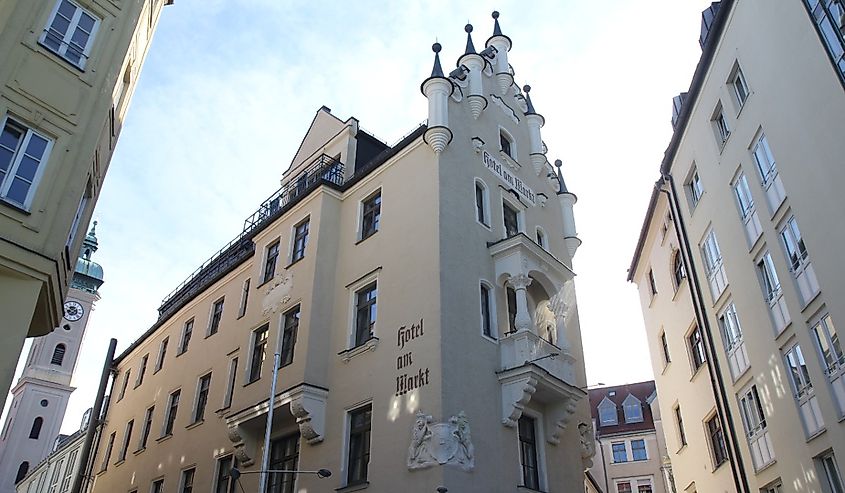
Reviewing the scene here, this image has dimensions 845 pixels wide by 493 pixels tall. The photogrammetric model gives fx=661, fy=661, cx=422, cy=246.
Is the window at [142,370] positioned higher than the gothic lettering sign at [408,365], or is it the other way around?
the window at [142,370]

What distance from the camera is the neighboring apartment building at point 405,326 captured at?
17844 mm

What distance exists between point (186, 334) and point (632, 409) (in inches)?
1404

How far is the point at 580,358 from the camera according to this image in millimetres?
23891

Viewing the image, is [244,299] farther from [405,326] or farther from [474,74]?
[474,74]

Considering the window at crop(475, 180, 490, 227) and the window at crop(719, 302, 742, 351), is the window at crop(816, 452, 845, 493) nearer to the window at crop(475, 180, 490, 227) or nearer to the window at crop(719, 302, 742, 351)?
the window at crop(719, 302, 742, 351)

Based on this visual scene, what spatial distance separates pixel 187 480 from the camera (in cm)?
2467

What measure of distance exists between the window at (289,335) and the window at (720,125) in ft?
50.6

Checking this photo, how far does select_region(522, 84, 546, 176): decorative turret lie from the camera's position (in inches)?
1044

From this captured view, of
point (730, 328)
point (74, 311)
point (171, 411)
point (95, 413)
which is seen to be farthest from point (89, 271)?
point (730, 328)

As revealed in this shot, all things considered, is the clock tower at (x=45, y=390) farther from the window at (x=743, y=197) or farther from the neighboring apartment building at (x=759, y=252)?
the window at (x=743, y=197)

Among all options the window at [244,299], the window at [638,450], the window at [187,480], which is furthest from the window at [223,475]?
the window at [638,450]

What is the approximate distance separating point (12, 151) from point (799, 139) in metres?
17.8

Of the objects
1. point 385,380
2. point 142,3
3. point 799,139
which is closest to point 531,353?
point 385,380

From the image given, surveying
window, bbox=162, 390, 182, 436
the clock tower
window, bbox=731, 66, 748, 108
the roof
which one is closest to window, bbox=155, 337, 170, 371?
window, bbox=162, 390, 182, 436
